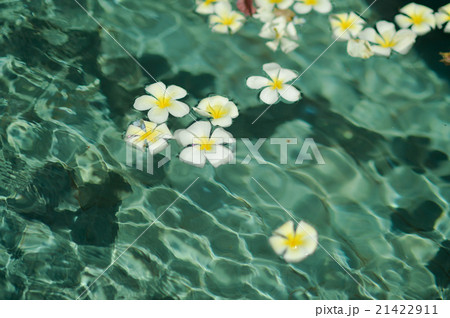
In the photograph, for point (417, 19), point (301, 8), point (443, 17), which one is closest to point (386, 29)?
point (417, 19)

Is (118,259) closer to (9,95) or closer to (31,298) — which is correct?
(31,298)

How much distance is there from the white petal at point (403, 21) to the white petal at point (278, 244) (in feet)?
3.62

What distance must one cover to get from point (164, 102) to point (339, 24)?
864 millimetres

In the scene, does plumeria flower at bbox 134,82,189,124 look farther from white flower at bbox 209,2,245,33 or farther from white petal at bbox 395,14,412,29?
white petal at bbox 395,14,412,29

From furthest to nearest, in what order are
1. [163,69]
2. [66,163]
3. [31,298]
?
[163,69], [66,163], [31,298]

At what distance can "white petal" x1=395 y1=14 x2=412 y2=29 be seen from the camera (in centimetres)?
247

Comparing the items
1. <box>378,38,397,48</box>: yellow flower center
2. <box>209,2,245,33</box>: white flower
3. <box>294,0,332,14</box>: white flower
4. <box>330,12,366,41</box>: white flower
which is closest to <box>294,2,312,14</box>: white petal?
<box>294,0,332,14</box>: white flower

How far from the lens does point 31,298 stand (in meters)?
2.05

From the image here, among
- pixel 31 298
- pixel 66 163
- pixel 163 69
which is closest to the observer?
pixel 31 298

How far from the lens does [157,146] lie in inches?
87.7

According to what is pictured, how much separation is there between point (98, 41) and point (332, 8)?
41.6 inches

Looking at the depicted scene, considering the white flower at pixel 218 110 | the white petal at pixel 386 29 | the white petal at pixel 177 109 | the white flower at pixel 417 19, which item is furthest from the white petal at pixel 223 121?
the white flower at pixel 417 19

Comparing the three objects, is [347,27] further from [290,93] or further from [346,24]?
[290,93]

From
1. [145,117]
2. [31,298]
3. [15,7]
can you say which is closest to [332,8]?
[145,117]
